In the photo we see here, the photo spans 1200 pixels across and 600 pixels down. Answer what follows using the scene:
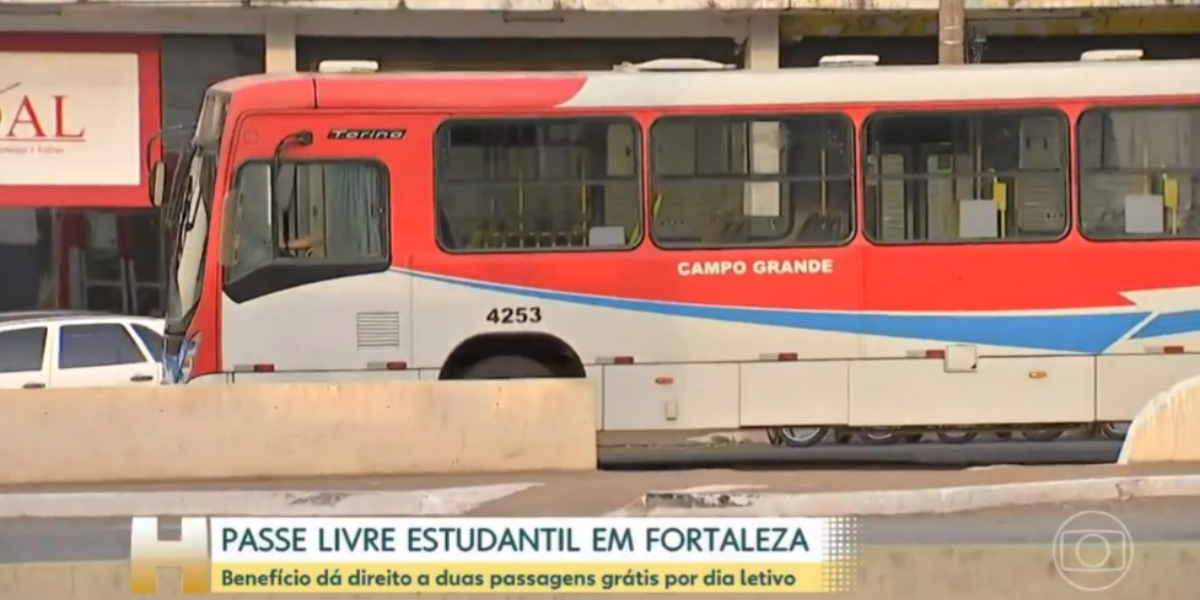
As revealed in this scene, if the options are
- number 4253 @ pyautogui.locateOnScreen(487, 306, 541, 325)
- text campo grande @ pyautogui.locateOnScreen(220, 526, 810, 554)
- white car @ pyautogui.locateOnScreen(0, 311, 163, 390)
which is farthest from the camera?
white car @ pyautogui.locateOnScreen(0, 311, 163, 390)

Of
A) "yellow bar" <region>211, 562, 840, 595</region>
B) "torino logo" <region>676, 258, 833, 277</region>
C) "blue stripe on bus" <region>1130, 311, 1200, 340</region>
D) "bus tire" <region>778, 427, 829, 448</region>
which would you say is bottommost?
"bus tire" <region>778, 427, 829, 448</region>

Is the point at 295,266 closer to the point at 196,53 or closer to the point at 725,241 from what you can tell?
the point at 725,241

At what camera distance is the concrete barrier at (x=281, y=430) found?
11492mm

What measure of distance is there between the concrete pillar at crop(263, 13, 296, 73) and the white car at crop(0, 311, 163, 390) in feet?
19.4

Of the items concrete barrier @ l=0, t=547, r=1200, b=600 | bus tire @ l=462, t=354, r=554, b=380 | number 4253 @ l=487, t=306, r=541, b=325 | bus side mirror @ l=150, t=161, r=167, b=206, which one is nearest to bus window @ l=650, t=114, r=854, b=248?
number 4253 @ l=487, t=306, r=541, b=325

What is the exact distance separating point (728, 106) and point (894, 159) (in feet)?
4.66

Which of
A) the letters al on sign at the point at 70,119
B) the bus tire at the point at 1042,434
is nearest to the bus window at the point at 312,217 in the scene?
the bus tire at the point at 1042,434

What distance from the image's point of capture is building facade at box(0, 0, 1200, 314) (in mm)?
21203

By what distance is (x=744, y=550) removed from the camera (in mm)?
6000

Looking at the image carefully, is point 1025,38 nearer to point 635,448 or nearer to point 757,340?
point 635,448

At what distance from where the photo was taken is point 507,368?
1309cm

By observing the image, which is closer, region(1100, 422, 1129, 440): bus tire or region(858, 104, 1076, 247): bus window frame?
region(858, 104, 1076, 247): bus window frame

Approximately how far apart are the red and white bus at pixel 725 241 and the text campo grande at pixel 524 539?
22.5 feet

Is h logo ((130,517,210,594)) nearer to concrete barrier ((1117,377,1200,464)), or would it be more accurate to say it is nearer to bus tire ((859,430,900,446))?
concrete barrier ((1117,377,1200,464))
